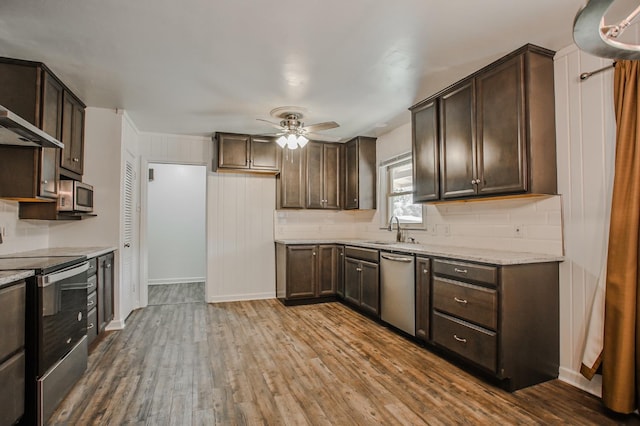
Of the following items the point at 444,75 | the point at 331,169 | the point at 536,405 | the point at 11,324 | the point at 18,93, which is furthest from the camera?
the point at 331,169

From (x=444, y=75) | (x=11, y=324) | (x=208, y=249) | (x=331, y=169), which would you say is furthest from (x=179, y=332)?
(x=444, y=75)

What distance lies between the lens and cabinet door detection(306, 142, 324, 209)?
532 cm

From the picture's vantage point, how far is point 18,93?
2.67 metres

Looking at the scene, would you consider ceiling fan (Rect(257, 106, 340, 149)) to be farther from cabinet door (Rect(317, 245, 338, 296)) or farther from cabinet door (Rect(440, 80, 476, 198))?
cabinet door (Rect(317, 245, 338, 296))

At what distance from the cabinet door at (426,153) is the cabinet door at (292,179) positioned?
206cm

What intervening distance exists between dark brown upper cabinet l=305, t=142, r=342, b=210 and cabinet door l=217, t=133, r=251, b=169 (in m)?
0.95

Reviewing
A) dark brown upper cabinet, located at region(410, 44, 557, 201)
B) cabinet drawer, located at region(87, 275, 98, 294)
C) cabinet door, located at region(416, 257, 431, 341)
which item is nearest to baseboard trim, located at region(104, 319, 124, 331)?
cabinet drawer, located at region(87, 275, 98, 294)

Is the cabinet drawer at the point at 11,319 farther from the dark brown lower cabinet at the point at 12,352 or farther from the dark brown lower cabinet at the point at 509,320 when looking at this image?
the dark brown lower cabinet at the point at 509,320

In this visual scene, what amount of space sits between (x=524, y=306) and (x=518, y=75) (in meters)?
1.69

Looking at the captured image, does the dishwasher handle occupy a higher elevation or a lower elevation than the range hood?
lower

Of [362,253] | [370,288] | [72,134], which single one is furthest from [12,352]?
[362,253]

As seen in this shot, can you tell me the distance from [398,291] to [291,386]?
4.98 feet

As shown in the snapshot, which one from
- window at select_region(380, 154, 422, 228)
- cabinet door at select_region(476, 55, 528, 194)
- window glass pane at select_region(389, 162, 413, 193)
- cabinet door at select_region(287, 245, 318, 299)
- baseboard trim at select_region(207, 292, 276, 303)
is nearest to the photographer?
cabinet door at select_region(476, 55, 528, 194)

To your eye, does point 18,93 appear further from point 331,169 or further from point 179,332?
point 331,169
